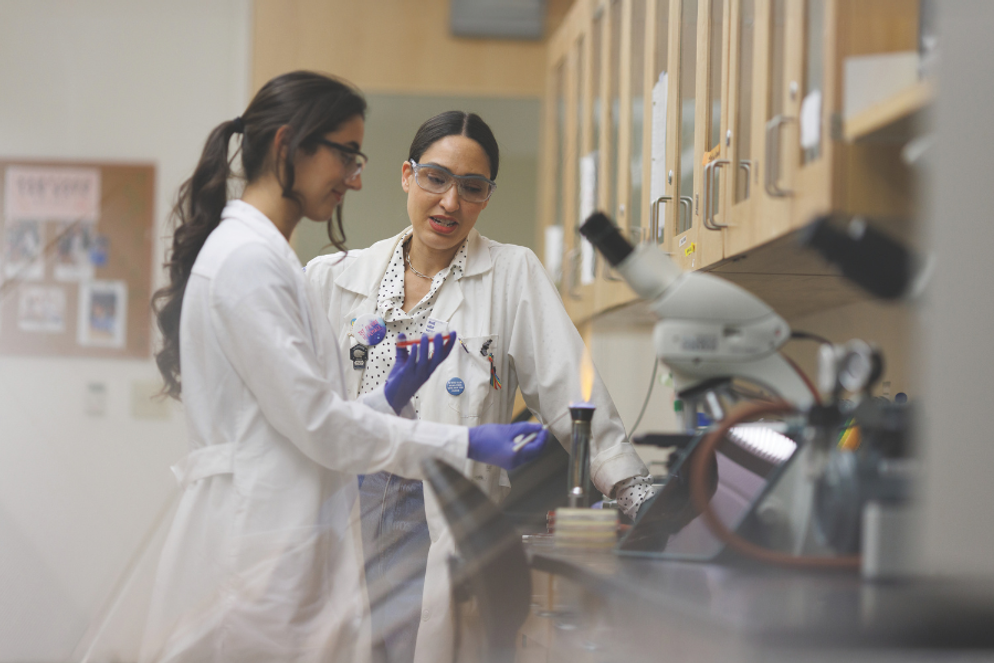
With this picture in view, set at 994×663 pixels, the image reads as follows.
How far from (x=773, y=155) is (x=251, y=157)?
2.03 ft

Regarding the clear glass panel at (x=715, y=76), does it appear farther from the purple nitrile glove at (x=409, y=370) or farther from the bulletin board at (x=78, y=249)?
the bulletin board at (x=78, y=249)

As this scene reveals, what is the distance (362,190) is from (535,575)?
0.47m

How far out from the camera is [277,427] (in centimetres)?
96

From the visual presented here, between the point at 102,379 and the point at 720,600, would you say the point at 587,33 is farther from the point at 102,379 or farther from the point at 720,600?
the point at 720,600

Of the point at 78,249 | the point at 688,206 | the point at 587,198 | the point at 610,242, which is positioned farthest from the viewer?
the point at 78,249

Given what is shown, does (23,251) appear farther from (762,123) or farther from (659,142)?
(762,123)

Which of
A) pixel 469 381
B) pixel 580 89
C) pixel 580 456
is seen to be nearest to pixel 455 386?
pixel 469 381

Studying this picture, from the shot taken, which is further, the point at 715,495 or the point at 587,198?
the point at 587,198

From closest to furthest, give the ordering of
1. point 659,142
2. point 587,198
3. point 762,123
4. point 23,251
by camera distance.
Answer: point 762,123 → point 659,142 → point 587,198 → point 23,251

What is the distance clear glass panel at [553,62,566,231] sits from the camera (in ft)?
5.49

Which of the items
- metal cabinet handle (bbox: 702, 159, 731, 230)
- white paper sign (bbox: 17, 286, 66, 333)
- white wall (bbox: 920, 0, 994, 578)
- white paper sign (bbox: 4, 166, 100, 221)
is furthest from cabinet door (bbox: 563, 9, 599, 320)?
white paper sign (bbox: 4, 166, 100, 221)

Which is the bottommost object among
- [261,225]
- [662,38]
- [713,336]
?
[713,336]

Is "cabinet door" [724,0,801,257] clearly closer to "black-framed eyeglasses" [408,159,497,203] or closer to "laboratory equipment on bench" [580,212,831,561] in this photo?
"laboratory equipment on bench" [580,212,831,561]

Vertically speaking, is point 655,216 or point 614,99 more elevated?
point 614,99
